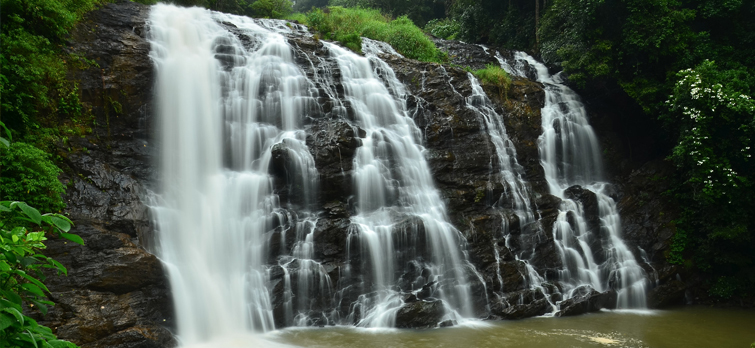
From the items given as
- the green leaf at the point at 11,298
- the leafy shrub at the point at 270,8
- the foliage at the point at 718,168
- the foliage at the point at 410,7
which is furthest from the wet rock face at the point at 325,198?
the foliage at the point at 410,7

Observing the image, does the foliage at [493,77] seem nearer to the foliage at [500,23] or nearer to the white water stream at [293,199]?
the white water stream at [293,199]

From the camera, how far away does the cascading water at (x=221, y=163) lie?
926cm

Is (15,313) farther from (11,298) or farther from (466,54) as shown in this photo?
(466,54)

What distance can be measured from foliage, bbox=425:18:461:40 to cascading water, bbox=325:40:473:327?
13.7m

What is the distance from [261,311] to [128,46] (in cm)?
751

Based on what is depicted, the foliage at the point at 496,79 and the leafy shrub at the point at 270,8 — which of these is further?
the leafy shrub at the point at 270,8

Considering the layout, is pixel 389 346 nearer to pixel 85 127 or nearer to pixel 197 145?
pixel 197 145

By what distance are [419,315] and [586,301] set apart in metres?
4.23

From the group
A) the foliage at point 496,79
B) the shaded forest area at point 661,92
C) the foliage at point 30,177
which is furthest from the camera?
the foliage at point 496,79

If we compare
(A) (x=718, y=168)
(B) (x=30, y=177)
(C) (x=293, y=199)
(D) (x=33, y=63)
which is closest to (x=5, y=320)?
(B) (x=30, y=177)

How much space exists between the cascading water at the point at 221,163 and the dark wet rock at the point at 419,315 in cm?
252

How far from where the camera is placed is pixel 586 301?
35.8 ft

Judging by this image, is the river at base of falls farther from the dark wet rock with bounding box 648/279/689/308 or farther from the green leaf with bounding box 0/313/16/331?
the green leaf with bounding box 0/313/16/331

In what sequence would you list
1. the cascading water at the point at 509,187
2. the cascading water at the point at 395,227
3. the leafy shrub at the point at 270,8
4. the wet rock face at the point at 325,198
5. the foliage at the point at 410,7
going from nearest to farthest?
the wet rock face at the point at 325,198, the cascading water at the point at 395,227, the cascading water at the point at 509,187, the leafy shrub at the point at 270,8, the foliage at the point at 410,7
